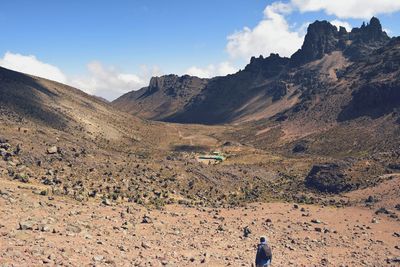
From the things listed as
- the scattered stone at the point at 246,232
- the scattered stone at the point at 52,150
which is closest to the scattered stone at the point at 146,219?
the scattered stone at the point at 246,232

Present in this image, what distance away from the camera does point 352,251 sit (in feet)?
107

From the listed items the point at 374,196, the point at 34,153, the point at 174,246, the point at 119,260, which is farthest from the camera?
the point at 374,196

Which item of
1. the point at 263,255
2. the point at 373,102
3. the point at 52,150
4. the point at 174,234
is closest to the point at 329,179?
the point at 52,150

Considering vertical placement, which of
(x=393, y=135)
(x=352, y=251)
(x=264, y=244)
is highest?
(x=393, y=135)

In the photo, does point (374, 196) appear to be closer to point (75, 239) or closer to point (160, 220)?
point (160, 220)

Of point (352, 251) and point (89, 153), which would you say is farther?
point (89, 153)

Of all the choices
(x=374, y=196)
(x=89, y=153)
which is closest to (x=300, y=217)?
(x=374, y=196)

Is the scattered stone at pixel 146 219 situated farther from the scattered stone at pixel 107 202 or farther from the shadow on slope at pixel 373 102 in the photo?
the shadow on slope at pixel 373 102

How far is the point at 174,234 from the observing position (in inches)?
1204

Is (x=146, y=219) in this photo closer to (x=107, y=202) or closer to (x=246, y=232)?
(x=107, y=202)

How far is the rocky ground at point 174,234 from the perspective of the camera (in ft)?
72.3

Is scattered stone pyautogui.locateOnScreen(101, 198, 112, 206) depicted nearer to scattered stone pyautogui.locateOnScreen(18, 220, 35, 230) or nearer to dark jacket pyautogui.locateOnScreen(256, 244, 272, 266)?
scattered stone pyautogui.locateOnScreen(18, 220, 35, 230)

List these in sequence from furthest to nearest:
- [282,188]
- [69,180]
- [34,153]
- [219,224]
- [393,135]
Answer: [393,135] < [282,188] < [34,153] < [69,180] < [219,224]

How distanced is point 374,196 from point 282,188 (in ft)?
46.0
